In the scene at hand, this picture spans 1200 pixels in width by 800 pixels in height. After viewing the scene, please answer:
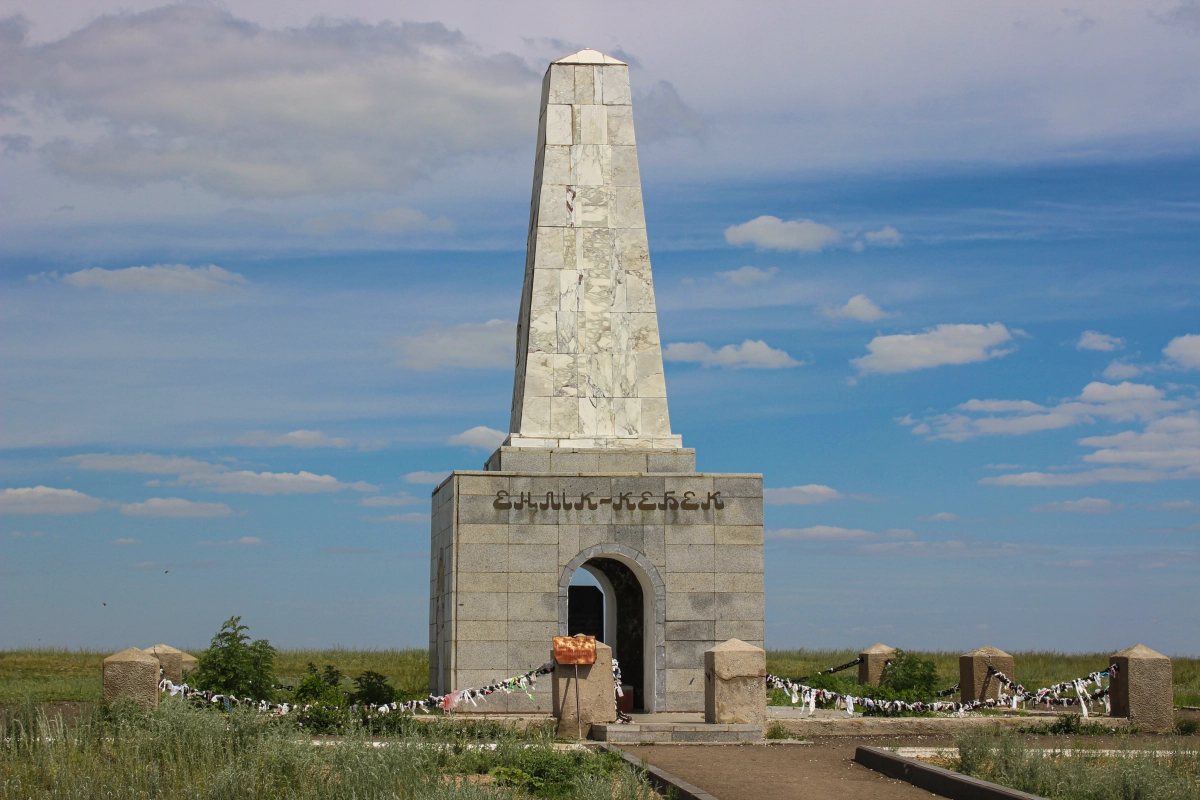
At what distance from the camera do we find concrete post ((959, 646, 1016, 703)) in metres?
23.4

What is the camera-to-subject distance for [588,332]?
22.4 m

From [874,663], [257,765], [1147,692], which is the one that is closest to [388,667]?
[874,663]

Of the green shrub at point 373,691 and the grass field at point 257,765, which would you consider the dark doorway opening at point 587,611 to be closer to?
the green shrub at point 373,691

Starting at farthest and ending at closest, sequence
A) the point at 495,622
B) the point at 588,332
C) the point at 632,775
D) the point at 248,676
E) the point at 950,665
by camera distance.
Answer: the point at 950,665 < the point at 588,332 < the point at 495,622 < the point at 248,676 < the point at 632,775

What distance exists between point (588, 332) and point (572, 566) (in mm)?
4088

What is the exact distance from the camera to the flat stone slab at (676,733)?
55.7 feet

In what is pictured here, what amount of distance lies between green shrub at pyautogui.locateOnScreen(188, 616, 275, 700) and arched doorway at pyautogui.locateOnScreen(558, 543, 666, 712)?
4.70 m

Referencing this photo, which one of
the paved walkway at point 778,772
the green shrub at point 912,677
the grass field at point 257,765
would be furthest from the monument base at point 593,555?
the grass field at point 257,765

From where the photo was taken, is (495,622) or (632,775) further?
(495,622)

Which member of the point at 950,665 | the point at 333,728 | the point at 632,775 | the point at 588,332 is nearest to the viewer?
the point at 632,775

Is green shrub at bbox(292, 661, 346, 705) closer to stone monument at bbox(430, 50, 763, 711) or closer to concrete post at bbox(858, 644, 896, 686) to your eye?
stone monument at bbox(430, 50, 763, 711)

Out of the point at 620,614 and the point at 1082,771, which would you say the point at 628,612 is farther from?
the point at 1082,771

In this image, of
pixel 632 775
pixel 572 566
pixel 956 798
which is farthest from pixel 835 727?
pixel 632 775

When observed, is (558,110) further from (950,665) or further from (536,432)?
(950,665)
